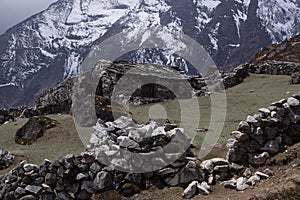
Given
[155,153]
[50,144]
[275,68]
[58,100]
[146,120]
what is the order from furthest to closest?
[275,68] < [58,100] < [146,120] < [50,144] < [155,153]

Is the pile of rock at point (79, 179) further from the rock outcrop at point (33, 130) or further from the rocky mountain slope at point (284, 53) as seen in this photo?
the rocky mountain slope at point (284, 53)

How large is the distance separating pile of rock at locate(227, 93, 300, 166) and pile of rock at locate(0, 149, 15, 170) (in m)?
9.84

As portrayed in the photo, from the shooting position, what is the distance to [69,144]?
885 inches

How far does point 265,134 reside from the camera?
1722 centimetres

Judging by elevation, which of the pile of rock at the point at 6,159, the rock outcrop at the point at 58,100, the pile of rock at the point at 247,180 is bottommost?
the pile of rock at the point at 6,159

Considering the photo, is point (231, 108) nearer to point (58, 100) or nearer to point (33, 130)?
point (33, 130)

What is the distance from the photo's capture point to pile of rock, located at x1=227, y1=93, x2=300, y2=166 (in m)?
16.9

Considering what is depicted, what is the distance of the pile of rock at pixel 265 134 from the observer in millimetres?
16891

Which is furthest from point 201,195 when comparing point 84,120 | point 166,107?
point 166,107

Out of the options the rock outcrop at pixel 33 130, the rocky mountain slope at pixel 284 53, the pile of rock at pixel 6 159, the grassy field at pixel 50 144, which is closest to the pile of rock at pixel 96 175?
the grassy field at pixel 50 144

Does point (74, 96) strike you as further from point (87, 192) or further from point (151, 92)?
point (87, 192)

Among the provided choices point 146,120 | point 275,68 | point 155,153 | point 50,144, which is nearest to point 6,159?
point 50,144

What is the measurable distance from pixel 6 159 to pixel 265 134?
448 inches

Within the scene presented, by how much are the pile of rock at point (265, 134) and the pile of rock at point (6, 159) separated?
984 cm
